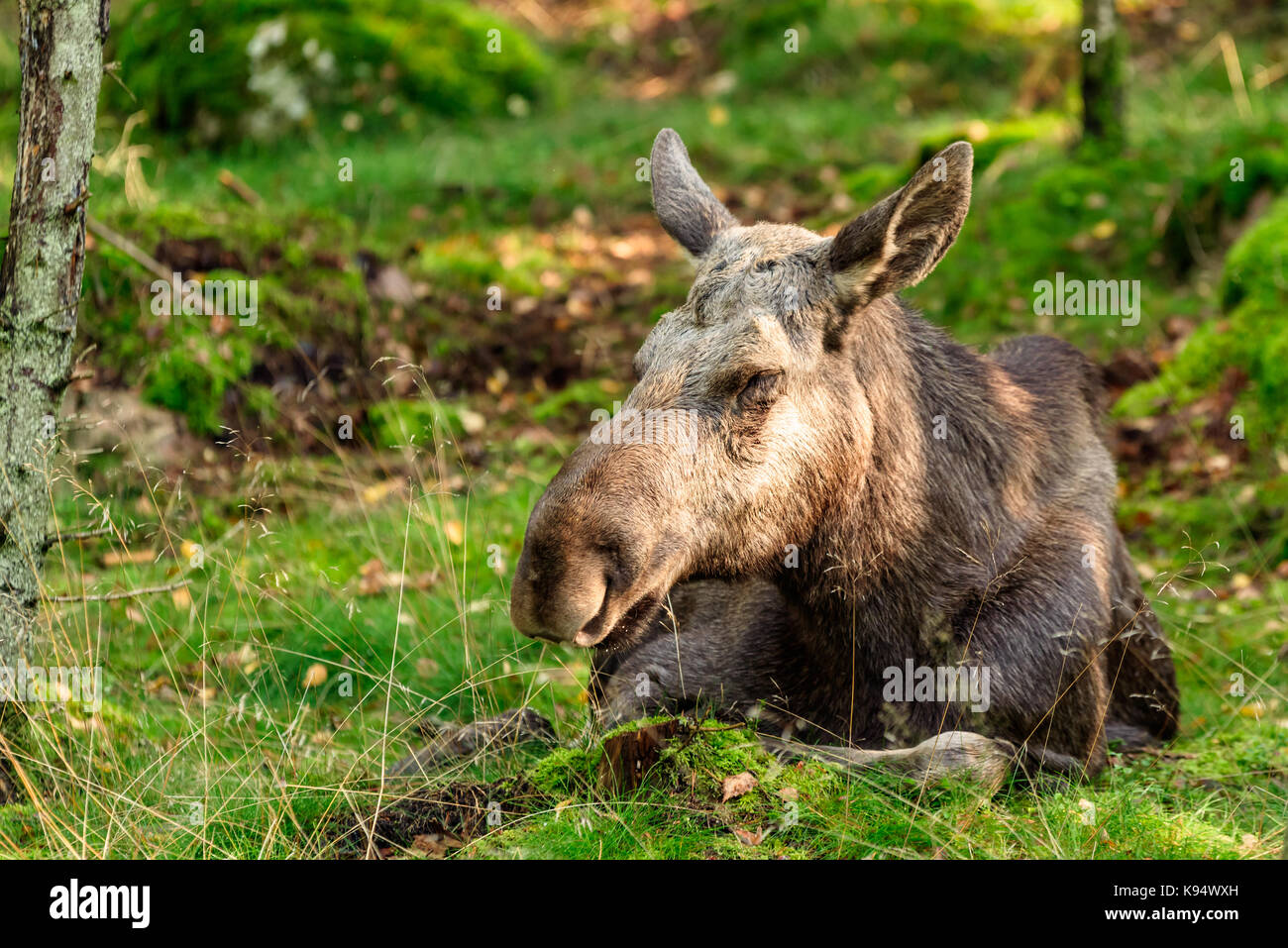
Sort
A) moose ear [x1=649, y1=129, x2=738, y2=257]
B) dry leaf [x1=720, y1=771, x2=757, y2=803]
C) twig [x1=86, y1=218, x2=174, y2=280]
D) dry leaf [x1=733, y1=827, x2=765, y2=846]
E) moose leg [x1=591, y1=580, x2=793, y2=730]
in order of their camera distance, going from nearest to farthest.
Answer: dry leaf [x1=733, y1=827, x2=765, y2=846] < dry leaf [x1=720, y1=771, x2=757, y2=803] < moose leg [x1=591, y1=580, x2=793, y2=730] < moose ear [x1=649, y1=129, x2=738, y2=257] < twig [x1=86, y1=218, x2=174, y2=280]

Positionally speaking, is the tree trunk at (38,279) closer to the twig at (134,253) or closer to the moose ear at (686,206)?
the moose ear at (686,206)

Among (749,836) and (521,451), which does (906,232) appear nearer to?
(749,836)

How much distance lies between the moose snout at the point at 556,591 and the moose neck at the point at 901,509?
3.65 feet

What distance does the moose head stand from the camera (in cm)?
428

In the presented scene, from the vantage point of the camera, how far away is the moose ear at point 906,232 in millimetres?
4605

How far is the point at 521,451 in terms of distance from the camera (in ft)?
30.5

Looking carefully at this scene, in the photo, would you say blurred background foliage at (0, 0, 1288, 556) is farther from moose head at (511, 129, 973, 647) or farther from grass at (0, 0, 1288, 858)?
moose head at (511, 129, 973, 647)

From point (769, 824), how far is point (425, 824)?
3.90 feet

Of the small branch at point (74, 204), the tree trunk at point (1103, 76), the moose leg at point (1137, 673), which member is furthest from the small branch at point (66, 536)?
the tree trunk at point (1103, 76)

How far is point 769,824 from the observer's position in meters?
4.34

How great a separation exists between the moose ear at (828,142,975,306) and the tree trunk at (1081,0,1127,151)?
7.43 m

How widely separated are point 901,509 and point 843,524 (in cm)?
27

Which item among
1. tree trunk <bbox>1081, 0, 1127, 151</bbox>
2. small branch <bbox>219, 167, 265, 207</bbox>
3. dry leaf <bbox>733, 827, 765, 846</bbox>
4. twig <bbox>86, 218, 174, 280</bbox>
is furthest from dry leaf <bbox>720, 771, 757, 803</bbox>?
tree trunk <bbox>1081, 0, 1127, 151</bbox>
